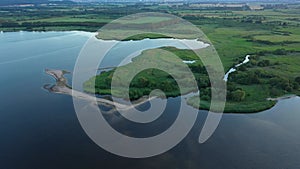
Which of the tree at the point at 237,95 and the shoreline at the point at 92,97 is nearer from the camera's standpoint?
the shoreline at the point at 92,97

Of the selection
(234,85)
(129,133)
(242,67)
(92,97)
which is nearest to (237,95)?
(234,85)

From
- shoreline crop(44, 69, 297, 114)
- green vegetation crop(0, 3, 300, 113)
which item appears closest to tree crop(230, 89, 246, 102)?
green vegetation crop(0, 3, 300, 113)

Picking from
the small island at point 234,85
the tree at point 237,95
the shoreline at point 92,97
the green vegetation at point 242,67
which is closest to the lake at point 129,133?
the shoreline at point 92,97

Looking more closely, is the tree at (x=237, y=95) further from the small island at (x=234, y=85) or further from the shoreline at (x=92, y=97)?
the shoreline at (x=92, y=97)

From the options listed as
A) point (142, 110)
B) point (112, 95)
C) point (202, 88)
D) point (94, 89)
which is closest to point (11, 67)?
point (94, 89)

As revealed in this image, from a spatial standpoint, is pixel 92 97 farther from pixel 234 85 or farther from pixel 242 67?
pixel 242 67

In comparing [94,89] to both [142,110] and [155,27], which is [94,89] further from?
[155,27]

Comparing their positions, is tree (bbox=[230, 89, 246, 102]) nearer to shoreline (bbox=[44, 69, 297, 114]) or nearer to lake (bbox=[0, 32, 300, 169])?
shoreline (bbox=[44, 69, 297, 114])

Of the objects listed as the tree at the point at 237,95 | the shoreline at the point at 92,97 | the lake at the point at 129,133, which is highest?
the tree at the point at 237,95
